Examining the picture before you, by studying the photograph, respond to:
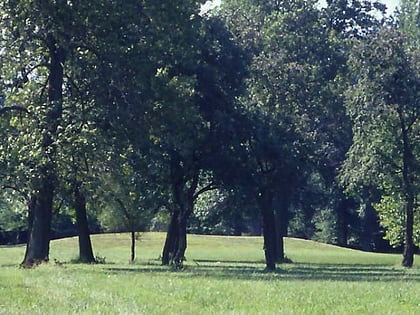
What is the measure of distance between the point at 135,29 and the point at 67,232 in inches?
2360

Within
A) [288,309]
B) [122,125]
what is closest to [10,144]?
[122,125]

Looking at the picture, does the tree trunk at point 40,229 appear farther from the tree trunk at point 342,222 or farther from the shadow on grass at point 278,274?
the tree trunk at point 342,222

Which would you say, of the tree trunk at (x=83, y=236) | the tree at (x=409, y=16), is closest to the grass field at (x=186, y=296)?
the tree trunk at (x=83, y=236)

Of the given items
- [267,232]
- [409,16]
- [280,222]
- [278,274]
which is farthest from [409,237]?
[409,16]

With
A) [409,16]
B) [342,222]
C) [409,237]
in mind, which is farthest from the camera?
[342,222]

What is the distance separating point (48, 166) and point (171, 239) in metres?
12.9

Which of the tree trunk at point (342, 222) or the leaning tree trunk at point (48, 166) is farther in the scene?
the tree trunk at point (342, 222)

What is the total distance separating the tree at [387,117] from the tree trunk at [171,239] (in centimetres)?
1028

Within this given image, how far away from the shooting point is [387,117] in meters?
44.8

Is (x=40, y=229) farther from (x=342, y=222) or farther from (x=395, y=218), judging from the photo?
(x=342, y=222)

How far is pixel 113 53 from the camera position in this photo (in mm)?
31422

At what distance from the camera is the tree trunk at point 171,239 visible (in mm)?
41875

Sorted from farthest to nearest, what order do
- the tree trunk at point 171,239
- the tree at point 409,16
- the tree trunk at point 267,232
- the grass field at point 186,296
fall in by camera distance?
1. the tree at point 409,16
2. the tree trunk at point 171,239
3. the tree trunk at point 267,232
4. the grass field at point 186,296

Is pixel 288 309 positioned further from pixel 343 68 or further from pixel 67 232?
pixel 67 232
